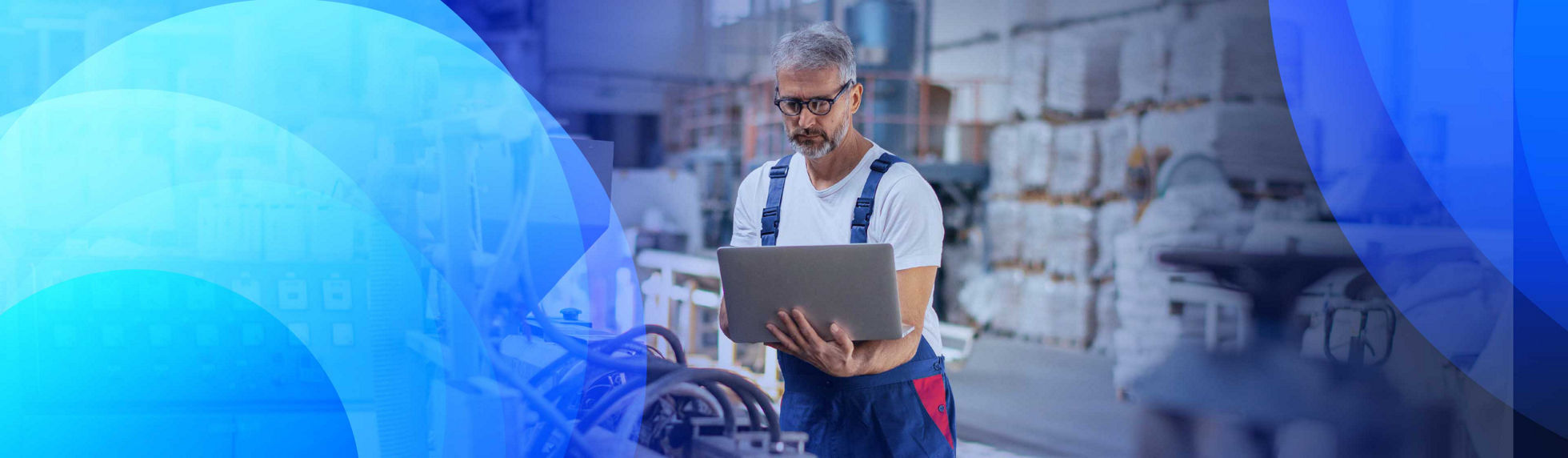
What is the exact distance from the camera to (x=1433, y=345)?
13.8ft

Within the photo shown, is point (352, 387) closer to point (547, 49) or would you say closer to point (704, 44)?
point (547, 49)

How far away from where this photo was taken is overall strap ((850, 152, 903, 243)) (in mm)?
1885

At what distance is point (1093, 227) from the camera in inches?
283

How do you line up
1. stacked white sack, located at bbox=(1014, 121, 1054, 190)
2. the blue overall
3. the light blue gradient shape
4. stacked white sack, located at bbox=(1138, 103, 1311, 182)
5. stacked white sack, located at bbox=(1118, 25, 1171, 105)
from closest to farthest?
the blue overall → the light blue gradient shape → stacked white sack, located at bbox=(1138, 103, 1311, 182) → stacked white sack, located at bbox=(1118, 25, 1171, 105) → stacked white sack, located at bbox=(1014, 121, 1054, 190)

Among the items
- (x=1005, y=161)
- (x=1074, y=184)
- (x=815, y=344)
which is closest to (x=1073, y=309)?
(x=1074, y=184)

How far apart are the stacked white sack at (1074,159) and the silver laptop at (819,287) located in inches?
229

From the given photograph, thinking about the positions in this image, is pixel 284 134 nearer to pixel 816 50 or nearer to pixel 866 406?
pixel 816 50

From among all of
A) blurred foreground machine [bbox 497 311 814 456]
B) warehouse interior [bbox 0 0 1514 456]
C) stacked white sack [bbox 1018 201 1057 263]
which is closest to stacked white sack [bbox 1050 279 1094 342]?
warehouse interior [bbox 0 0 1514 456]

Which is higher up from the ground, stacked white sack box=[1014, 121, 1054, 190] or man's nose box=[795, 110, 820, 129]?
stacked white sack box=[1014, 121, 1054, 190]

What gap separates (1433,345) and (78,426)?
4.67 m

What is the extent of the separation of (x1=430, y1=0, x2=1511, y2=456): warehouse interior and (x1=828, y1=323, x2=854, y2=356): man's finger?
6.51 ft

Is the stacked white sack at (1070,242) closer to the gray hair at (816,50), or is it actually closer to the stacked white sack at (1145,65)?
the stacked white sack at (1145,65)

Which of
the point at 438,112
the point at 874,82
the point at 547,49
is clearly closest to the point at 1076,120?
the point at 874,82

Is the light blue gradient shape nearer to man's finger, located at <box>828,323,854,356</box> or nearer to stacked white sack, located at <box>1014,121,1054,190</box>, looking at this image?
man's finger, located at <box>828,323,854,356</box>
